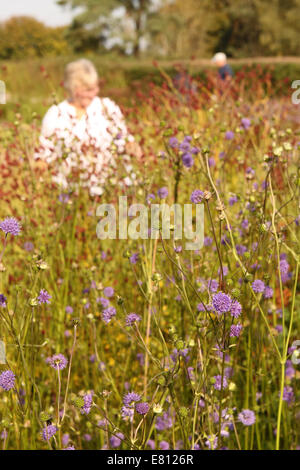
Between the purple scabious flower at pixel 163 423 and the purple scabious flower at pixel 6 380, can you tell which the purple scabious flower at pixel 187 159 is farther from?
the purple scabious flower at pixel 6 380

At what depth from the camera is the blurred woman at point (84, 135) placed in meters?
2.81

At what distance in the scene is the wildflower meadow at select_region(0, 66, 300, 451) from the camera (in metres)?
1.38

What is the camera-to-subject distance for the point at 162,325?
238 cm

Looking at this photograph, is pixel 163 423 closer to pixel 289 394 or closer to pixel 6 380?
pixel 289 394

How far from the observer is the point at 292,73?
49.9ft

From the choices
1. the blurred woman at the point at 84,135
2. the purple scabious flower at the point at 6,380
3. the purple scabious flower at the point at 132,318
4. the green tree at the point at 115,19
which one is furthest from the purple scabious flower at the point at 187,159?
the green tree at the point at 115,19

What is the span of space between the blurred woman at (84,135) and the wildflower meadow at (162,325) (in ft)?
0.20

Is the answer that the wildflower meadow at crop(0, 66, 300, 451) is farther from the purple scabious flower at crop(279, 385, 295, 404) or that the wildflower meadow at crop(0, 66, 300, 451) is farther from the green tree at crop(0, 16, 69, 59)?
the green tree at crop(0, 16, 69, 59)

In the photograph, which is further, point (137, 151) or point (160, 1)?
point (160, 1)

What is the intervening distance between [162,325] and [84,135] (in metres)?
1.66

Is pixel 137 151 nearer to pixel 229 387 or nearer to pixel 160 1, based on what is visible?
pixel 229 387

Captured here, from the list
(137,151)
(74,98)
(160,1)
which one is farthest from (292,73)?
(160,1)

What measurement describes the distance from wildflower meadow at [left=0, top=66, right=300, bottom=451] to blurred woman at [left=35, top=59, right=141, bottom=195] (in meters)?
0.06

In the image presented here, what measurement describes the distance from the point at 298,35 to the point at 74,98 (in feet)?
99.4
